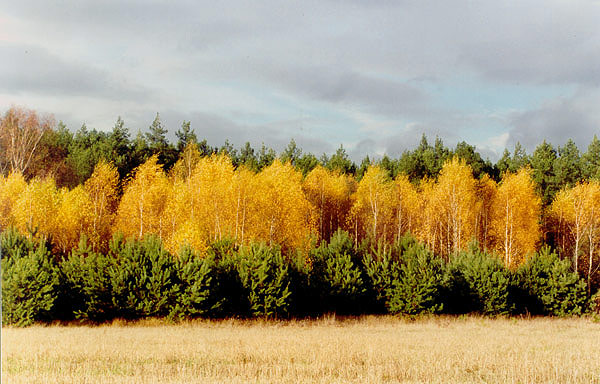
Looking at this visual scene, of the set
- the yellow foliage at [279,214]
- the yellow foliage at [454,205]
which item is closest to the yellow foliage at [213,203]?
the yellow foliage at [279,214]

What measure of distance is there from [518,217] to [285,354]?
53744 millimetres

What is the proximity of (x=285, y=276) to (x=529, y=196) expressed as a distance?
42785mm

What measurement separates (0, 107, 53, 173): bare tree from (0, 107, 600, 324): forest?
0.47ft

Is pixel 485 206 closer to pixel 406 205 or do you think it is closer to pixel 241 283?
pixel 406 205

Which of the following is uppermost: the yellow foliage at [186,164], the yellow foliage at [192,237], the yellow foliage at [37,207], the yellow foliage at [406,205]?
the yellow foliage at [186,164]

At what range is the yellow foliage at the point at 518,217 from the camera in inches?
2603

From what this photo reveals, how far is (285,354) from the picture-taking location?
19406mm

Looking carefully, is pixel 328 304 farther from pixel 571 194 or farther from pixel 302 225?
pixel 571 194

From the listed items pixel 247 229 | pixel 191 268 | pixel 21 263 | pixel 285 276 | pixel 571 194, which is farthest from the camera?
pixel 571 194

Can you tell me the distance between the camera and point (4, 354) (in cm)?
1909

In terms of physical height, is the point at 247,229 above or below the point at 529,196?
below

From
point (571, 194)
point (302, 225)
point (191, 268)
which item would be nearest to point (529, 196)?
point (571, 194)

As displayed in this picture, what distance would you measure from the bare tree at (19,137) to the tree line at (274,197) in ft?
0.44

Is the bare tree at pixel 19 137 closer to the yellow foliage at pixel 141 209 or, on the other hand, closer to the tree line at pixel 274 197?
the tree line at pixel 274 197
